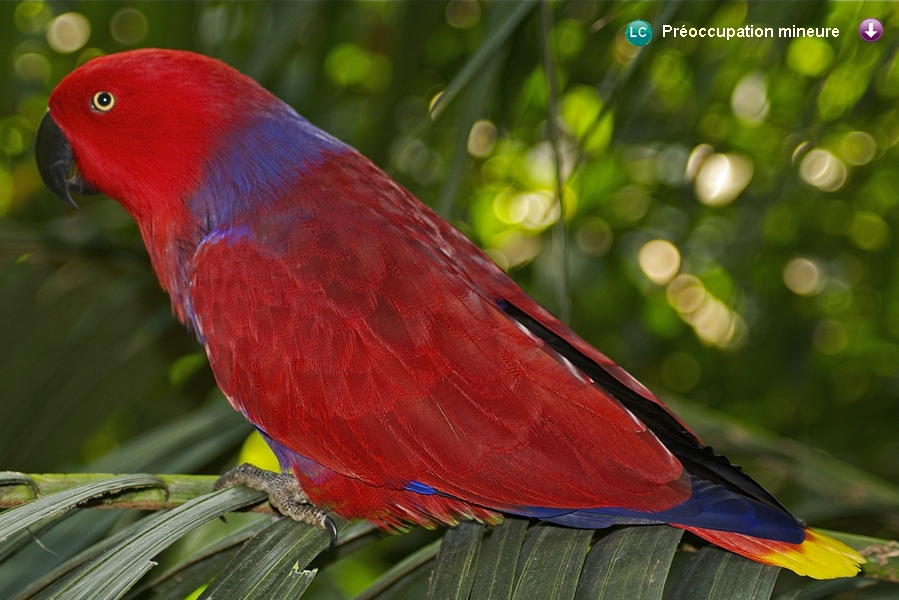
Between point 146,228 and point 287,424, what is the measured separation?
452 mm

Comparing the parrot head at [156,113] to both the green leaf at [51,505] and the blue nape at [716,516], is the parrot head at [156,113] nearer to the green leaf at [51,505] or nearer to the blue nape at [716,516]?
the green leaf at [51,505]

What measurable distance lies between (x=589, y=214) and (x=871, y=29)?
34.2 inches

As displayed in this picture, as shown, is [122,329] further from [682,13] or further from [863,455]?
[863,455]

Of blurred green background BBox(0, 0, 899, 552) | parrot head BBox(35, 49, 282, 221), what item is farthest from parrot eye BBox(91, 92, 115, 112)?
blurred green background BBox(0, 0, 899, 552)

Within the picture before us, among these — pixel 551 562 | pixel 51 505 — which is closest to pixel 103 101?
pixel 51 505

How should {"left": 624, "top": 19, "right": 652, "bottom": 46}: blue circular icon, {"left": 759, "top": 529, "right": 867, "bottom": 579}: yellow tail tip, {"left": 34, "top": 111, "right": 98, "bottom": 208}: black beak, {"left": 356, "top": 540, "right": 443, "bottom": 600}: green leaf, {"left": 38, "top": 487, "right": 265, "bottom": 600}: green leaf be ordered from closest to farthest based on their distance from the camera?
1. {"left": 38, "top": 487, "right": 265, "bottom": 600}: green leaf
2. {"left": 759, "top": 529, "right": 867, "bottom": 579}: yellow tail tip
3. {"left": 356, "top": 540, "right": 443, "bottom": 600}: green leaf
4. {"left": 624, "top": 19, "right": 652, "bottom": 46}: blue circular icon
5. {"left": 34, "top": 111, "right": 98, "bottom": 208}: black beak

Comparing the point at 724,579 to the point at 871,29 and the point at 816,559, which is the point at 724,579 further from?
the point at 871,29

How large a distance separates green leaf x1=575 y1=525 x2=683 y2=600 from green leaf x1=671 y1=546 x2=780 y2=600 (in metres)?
0.03

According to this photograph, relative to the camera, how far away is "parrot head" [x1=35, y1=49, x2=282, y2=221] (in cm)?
121

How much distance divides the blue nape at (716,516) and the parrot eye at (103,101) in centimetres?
90

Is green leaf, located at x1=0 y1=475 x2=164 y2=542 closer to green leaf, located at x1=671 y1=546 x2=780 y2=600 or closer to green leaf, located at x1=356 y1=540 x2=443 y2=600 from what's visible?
green leaf, located at x1=356 y1=540 x2=443 y2=600

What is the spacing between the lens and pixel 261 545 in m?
0.83

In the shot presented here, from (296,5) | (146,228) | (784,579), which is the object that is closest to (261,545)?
(146,228)

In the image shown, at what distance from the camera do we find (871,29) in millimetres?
1278
